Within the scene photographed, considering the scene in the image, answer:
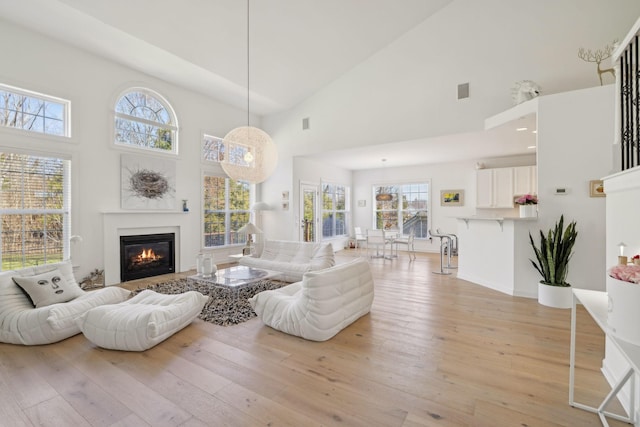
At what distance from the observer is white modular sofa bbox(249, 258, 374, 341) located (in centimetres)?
269

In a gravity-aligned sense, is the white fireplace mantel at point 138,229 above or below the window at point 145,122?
below

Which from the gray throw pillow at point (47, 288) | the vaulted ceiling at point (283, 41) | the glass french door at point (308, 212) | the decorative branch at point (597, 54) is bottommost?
the gray throw pillow at point (47, 288)

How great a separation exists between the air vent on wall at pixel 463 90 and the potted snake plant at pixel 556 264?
2.72m

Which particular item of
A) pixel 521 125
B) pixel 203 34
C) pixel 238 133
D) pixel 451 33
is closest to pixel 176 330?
pixel 238 133

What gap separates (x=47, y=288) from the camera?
2.96 m

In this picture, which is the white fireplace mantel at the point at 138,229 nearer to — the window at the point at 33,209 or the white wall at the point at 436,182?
the window at the point at 33,209

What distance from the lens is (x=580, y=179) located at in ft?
12.8

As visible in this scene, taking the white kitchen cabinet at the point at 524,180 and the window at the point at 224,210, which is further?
the white kitchen cabinet at the point at 524,180

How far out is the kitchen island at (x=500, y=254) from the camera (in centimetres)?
416

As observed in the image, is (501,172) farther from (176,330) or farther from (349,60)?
(176,330)

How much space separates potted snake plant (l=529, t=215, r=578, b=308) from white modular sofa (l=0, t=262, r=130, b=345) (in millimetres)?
5331

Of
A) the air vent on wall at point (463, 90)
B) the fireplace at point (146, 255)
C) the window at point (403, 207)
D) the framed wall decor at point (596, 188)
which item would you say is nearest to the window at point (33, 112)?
the fireplace at point (146, 255)

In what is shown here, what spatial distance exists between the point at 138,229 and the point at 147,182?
89cm

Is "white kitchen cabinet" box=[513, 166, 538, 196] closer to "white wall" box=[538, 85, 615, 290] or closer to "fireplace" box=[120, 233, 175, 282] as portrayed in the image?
"white wall" box=[538, 85, 615, 290]
